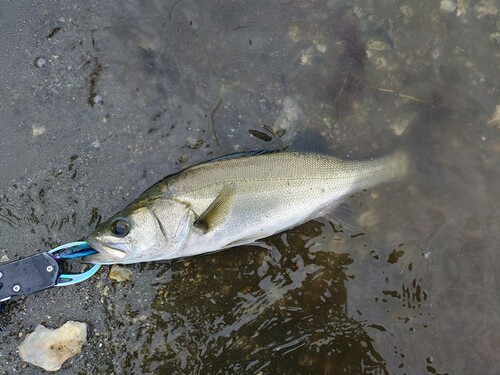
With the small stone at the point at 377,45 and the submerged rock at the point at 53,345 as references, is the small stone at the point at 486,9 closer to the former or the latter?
the small stone at the point at 377,45

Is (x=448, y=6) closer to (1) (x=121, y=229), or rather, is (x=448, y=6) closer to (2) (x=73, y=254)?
(1) (x=121, y=229)

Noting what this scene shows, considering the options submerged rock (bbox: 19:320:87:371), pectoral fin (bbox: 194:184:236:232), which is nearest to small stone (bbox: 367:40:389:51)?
pectoral fin (bbox: 194:184:236:232)

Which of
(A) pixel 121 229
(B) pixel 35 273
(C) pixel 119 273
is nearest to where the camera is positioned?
(A) pixel 121 229

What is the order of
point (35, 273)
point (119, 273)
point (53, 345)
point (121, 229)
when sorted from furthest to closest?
1. point (119, 273)
2. point (53, 345)
3. point (35, 273)
4. point (121, 229)

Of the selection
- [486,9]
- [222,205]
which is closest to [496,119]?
[486,9]

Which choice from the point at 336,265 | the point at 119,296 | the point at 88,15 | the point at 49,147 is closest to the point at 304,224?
the point at 336,265

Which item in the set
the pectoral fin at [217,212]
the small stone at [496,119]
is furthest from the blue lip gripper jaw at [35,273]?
the small stone at [496,119]

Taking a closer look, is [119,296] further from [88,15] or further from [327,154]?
[88,15]
